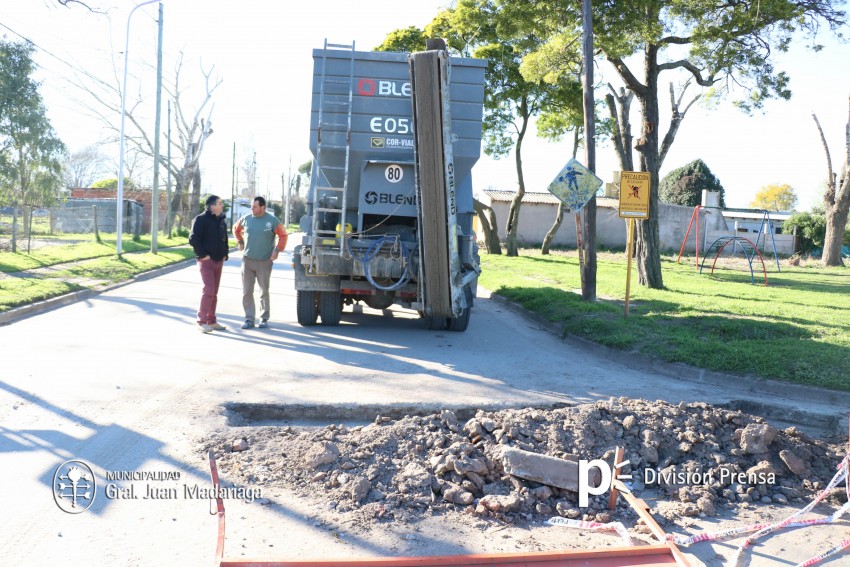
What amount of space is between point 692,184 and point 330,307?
1783 inches

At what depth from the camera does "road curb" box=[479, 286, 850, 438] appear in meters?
7.56

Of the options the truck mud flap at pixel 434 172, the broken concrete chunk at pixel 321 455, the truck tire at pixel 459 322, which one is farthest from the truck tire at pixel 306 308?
the broken concrete chunk at pixel 321 455

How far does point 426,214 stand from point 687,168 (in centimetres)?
4725

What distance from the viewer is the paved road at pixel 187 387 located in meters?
4.30

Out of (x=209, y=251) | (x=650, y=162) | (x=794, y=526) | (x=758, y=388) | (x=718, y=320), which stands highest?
(x=650, y=162)

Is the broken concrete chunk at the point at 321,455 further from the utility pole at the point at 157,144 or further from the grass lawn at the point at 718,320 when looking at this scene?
the utility pole at the point at 157,144

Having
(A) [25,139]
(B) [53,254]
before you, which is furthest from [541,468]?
(A) [25,139]

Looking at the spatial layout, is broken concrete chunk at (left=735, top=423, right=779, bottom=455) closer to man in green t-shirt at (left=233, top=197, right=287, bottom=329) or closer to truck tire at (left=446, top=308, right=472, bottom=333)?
truck tire at (left=446, top=308, right=472, bottom=333)

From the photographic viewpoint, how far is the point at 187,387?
7402 mm

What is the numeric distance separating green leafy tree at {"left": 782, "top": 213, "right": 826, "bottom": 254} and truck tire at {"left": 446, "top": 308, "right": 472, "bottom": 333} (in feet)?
113

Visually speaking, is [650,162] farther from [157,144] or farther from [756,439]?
[157,144]

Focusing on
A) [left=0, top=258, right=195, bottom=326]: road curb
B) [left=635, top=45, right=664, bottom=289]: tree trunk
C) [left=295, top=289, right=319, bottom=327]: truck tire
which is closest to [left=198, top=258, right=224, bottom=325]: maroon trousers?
[left=295, top=289, right=319, bottom=327]: truck tire

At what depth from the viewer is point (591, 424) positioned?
230 inches

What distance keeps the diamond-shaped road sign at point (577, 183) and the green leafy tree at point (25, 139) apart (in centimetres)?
1650
